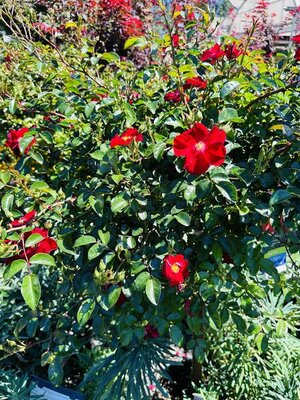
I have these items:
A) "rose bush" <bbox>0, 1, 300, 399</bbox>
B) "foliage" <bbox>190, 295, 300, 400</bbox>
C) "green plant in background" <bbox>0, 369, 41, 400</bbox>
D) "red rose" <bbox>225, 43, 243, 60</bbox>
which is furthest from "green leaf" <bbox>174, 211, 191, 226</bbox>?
"green plant in background" <bbox>0, 369, 41, 400</bbox>

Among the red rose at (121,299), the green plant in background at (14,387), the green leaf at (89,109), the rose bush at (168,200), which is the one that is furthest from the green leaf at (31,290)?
the green plant in background at (14,387)

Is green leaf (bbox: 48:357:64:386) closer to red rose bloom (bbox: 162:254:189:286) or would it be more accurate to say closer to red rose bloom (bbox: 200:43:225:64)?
red rose bloom (bbox: 162:254:189:286)

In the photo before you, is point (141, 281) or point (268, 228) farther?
point (268, 228)

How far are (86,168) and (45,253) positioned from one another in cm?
49

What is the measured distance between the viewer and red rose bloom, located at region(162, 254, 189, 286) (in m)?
1.07

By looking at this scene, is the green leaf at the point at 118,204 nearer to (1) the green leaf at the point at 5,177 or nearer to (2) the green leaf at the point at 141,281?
(2) the green leaf at the point at 141,281

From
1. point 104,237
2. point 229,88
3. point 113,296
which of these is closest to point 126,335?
point 113,296

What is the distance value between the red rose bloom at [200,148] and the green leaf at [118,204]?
0.21m

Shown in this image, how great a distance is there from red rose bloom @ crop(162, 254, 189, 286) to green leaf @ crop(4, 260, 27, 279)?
1.13 ft

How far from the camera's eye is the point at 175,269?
3.57 ft

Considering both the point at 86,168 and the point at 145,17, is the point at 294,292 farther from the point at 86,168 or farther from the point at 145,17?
the point at 145,17

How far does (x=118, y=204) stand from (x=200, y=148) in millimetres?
274

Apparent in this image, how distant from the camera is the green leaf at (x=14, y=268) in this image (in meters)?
0.99

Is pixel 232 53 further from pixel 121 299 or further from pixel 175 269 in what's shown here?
pixel 121 299
